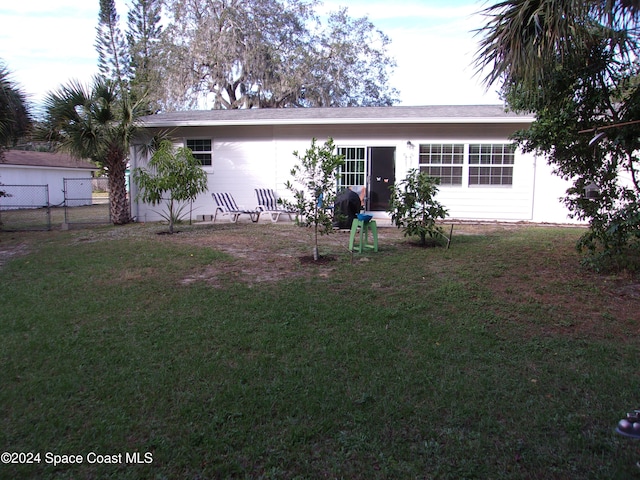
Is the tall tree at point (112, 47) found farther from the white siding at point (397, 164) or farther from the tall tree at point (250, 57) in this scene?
the white siding at point (397, 164)

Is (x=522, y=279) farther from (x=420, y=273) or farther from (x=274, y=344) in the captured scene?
(x=274, y=344)

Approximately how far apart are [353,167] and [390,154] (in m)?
1.10

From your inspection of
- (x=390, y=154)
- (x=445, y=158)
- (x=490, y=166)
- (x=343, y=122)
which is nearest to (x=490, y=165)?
(x=490, y=166)

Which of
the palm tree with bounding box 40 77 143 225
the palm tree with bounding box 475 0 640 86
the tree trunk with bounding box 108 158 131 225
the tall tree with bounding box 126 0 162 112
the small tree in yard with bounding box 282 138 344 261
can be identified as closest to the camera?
the palm tree with bounding box 475 0 640 86

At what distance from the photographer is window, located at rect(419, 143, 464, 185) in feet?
41.8

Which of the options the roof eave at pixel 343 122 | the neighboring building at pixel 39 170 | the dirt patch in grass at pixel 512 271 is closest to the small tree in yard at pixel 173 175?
the dirt patch in grass at pixel 512 271

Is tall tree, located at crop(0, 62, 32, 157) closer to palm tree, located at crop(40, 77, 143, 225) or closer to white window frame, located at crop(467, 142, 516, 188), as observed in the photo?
palm tree, located at crop(40, 77, 143, 225)

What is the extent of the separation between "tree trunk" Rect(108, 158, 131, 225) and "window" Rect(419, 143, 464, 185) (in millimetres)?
8098

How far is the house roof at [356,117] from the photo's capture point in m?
12.1

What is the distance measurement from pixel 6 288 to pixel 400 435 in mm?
5651

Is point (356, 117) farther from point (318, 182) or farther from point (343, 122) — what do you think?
point (318, 182)

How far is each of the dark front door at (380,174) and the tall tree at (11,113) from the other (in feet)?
29.3

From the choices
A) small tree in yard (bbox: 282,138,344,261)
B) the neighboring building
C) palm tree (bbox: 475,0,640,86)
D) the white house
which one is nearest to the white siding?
the white house

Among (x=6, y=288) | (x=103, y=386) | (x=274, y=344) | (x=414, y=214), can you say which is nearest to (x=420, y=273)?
(x=414, y=214)
